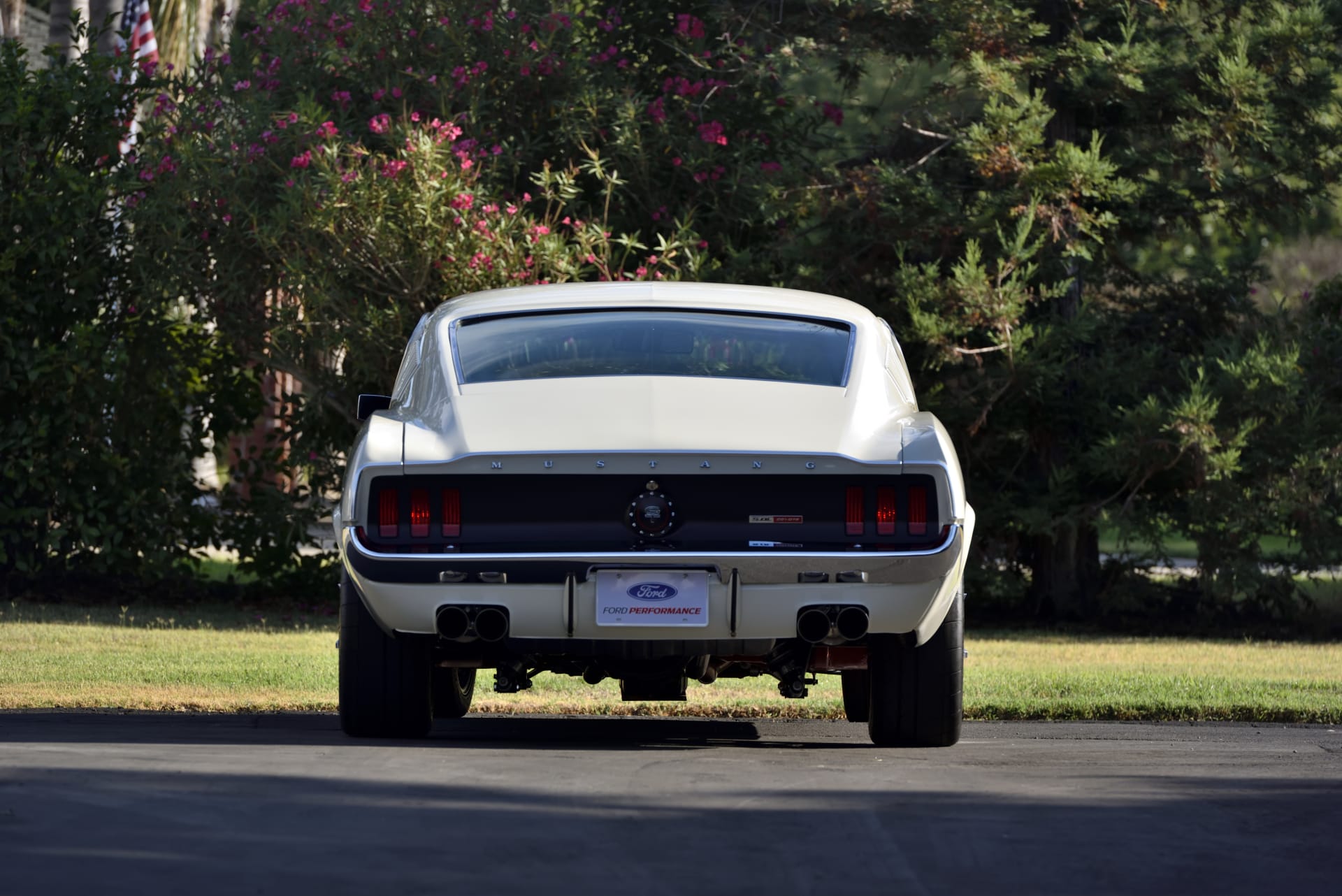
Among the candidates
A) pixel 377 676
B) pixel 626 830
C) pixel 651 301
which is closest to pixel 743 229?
pixel 651 301

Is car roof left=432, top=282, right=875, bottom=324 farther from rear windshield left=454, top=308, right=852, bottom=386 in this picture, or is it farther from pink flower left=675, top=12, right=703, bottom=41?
pink flower left=675, top=12, right=703, bottom=41

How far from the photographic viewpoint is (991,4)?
1546cm

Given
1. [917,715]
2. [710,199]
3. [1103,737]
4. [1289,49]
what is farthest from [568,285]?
[1289,49]

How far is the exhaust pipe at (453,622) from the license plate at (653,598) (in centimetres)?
46

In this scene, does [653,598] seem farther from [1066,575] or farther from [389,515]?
[1066,575]

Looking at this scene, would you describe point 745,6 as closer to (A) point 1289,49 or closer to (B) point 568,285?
(A) point 1289,49

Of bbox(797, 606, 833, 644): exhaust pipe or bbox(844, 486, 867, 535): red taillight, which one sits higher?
bbox(844, 486, 867, 535): red taillight

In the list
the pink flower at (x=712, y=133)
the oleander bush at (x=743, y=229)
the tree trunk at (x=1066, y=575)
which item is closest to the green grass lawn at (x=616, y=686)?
the oleander bush at (x=743, y=229)

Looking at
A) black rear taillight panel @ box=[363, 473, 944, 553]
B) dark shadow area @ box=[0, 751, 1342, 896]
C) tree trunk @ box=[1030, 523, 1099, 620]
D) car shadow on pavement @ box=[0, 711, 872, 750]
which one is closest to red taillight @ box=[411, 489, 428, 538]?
black rear taillight panel @ box=[363, 473, 944, 553]

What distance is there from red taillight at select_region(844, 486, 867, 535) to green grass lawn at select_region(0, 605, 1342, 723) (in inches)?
107

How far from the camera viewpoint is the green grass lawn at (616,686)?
979cm

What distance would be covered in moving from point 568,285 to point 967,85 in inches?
307

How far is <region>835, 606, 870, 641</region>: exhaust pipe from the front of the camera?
23.3 ft

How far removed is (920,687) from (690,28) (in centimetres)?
933
